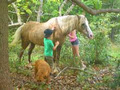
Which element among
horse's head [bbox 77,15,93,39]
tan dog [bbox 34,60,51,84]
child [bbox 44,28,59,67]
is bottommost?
tan dog [bbox 34,60,51,84]

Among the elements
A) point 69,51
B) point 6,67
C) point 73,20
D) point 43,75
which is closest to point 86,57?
point 69,51

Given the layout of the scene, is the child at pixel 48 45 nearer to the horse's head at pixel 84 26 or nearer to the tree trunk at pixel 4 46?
the horse's head at pixel 84 26

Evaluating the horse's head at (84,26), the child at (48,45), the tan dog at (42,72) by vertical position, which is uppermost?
the horse's head at (84,26)

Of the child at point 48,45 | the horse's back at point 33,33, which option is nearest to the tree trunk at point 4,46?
the child at point 48,45

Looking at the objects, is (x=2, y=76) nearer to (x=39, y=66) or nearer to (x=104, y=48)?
(x=39, y=66)

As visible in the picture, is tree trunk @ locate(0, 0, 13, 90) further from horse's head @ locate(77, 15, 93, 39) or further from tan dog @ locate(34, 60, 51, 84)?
horse's head @ locate(77, 15, 93, 39)

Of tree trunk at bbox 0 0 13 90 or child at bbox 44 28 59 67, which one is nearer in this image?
tree trunk at bbox 0 0 13 90

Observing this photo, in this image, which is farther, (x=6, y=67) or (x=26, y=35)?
(x=26, y=35)

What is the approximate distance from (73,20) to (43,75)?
8.14ft

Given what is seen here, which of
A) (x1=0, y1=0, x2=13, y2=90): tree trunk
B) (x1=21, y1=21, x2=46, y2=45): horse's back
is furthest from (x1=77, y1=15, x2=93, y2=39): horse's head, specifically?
(x1=0, y1=0, x2=13, y2=90): tree trunk

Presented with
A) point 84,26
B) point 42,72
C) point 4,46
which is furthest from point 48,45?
point 4,46

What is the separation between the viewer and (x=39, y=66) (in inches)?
207

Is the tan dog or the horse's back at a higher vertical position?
the horse's back

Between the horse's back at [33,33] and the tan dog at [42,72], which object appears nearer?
the tan dog at [42,72]
